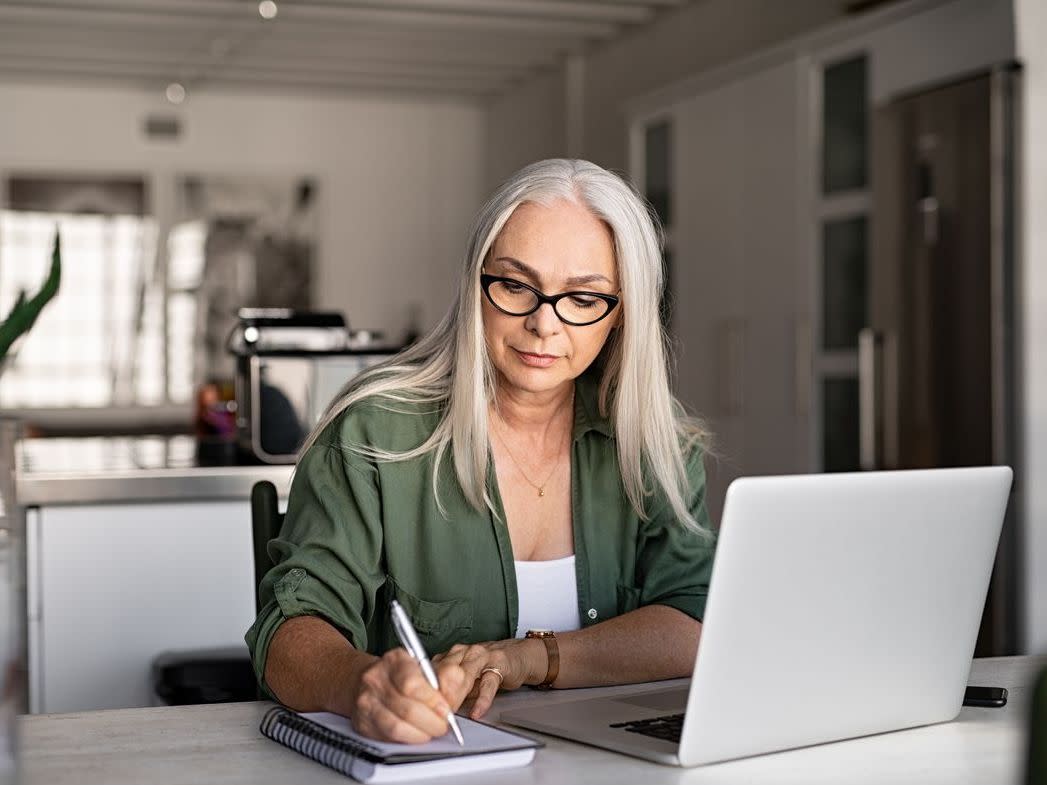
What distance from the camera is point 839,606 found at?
45.4 inches

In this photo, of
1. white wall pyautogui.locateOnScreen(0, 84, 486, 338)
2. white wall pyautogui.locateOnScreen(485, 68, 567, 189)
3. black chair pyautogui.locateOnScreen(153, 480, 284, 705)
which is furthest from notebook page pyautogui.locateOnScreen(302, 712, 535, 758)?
white wall pyautogui.locateOnScreen(0, 84, 486, 338)

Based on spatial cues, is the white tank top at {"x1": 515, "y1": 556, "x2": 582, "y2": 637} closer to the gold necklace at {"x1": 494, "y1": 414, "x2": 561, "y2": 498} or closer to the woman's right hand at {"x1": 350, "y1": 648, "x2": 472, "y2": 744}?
the gold necklace at {"x1": 494, "y1": 414, "x2": 561, "y2": 498}

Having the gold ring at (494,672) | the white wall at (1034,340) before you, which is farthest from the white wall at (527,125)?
the gold ring at (494,672)

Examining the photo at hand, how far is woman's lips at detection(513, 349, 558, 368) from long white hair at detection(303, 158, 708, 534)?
5 cm

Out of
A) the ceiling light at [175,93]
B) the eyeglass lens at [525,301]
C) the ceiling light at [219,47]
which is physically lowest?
the eyeglass lens at [525,301]

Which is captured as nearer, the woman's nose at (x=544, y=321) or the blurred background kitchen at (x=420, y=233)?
the woman's nose at (x=544, y=321)

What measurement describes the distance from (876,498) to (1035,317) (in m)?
2.51

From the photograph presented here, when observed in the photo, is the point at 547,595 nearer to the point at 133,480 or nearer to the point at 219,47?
the point at 133,480

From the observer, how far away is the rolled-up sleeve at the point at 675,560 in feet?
5.73

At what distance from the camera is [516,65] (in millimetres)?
8172

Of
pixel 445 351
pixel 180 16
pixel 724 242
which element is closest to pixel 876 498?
pixel 445 351

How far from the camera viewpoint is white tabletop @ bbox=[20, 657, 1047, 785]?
1104 mm

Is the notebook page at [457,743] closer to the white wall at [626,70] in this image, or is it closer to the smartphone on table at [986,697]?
the smartphone on table at [986,697]

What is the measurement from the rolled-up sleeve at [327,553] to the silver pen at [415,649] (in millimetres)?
340
